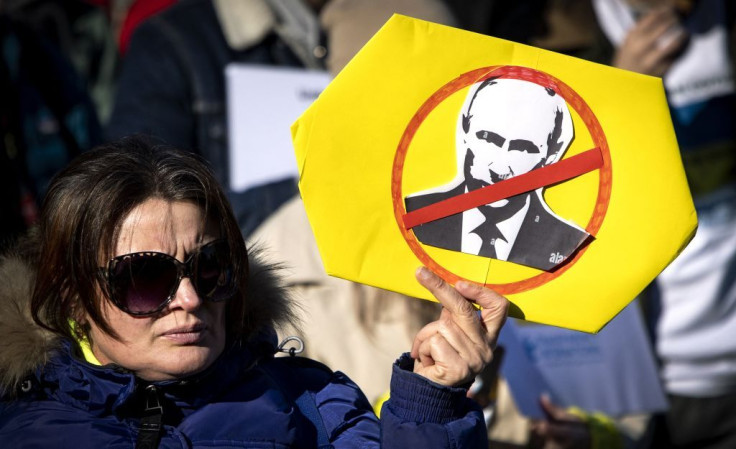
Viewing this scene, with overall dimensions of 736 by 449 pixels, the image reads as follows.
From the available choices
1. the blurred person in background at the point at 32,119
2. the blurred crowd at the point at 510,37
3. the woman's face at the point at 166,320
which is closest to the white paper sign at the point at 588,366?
the blurred crowd at the point at 510,37

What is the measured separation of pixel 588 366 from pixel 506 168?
149cm

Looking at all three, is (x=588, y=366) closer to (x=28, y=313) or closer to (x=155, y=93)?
(x=155, y=93)

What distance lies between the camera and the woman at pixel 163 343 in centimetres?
176

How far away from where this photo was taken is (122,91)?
3445 mm

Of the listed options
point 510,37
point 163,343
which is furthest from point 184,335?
point 510,37

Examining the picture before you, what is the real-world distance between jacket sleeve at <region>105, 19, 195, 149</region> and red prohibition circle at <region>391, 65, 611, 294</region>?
65.6 inches

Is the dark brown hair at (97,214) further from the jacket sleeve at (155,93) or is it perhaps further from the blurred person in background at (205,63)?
the jacket sleeve at (155,93)

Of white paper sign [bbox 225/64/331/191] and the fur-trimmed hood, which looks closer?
the fur-trimmed hood

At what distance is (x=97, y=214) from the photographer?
180 centimetres

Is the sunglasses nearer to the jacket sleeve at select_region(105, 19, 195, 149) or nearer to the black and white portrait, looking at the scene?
the black and white portrait

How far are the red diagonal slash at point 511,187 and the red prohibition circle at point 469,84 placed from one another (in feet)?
0.06

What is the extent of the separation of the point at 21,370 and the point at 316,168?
62 cm

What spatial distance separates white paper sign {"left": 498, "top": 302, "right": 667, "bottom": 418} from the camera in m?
3.01

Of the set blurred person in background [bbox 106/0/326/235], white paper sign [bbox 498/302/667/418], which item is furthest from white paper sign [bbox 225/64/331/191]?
white paper sign [bbox 498/302/667/418]
